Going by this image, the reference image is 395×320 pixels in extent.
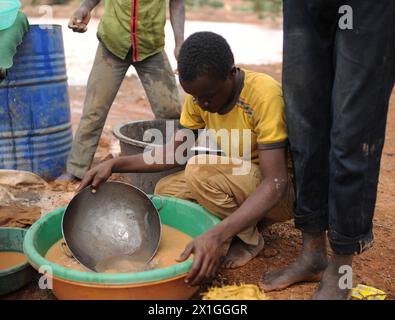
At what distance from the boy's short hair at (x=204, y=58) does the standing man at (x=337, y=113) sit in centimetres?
24

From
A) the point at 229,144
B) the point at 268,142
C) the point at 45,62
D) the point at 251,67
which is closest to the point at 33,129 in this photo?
the point at 45,62

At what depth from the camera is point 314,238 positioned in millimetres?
1943

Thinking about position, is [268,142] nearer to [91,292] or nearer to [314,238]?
[314,238]

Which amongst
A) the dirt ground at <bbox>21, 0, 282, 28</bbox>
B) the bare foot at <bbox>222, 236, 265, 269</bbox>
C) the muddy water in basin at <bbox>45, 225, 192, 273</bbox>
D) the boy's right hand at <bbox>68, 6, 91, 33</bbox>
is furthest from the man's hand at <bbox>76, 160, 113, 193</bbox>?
the dirt ground at <bbox>21, 0, 282, 28</bbox>

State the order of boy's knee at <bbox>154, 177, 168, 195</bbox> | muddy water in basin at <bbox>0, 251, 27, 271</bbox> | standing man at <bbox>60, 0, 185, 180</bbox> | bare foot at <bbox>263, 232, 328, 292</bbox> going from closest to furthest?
bare foot at <bbox>263, 232, 328, 292</bbox>, muddy water in basin at <bbox>0, 251, 27, 271</bbox>, boy's knee at <bbox>154, 177, 168, 195</bbox>, standing man at <bbox>60, 0, 185, 180</bbox>

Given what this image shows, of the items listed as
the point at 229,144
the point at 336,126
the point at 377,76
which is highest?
the point at 377,76

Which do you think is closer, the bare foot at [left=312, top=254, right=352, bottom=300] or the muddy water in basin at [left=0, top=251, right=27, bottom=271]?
the bare foot at [left=312, top=254, right=352, bottom=300]

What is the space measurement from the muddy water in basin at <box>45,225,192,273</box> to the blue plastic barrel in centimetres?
149

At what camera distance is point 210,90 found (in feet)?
6.07

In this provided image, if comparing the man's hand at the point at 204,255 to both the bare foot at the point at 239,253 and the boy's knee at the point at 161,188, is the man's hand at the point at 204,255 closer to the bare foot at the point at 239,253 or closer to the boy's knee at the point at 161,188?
the bare foot at the point at 239,253

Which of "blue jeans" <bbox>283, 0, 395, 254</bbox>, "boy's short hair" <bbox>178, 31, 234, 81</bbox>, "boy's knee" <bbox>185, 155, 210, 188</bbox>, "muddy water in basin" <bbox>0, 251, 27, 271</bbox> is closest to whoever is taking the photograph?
"blue jeans" <bbox>283, 0, 395, 254</bbox>

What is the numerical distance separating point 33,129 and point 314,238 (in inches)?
93.0

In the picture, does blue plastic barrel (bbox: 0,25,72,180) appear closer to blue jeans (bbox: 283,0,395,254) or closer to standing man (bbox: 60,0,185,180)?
standing man (bbox: 60,0,185,180)

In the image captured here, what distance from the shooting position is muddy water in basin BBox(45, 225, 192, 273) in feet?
6.61
